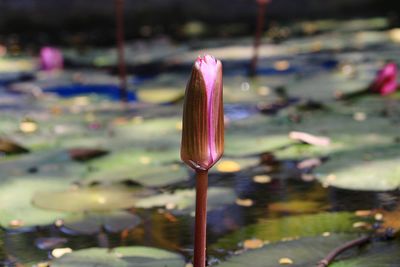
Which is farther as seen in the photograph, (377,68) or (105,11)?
(105,11)

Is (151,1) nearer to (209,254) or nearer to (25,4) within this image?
(25,4)

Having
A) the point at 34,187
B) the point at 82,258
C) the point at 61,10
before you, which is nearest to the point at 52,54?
the point at 34,187

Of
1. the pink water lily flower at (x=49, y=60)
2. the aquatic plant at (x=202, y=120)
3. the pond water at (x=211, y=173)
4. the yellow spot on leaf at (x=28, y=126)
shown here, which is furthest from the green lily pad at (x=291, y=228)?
the pink water lily flower at (x=49, y=60)

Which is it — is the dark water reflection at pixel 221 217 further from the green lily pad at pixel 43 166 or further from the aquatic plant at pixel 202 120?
the aquatic plant at pixel 202 120

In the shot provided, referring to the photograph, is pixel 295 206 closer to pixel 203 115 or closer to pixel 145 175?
pixel 145 175

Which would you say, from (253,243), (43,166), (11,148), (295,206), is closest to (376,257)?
Answer: (253,243)
